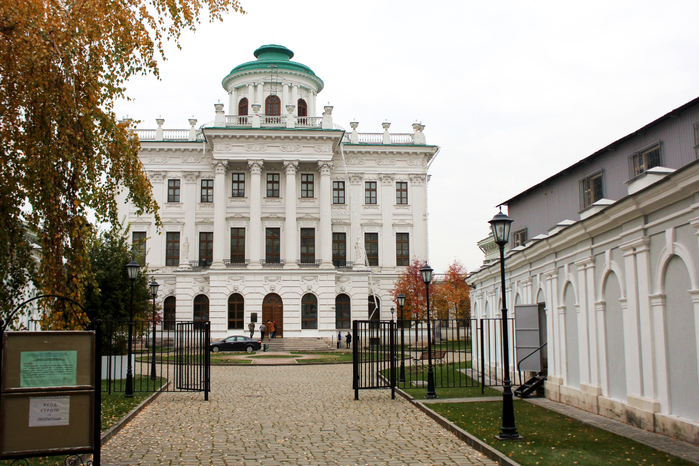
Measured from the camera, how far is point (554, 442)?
10484mm

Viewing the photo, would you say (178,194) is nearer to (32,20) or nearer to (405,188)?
(405,188)

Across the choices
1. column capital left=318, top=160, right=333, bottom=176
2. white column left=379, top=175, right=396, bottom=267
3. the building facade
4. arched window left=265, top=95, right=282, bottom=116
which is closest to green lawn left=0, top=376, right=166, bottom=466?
the building facade

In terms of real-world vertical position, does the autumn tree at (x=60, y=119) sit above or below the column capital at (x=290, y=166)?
below

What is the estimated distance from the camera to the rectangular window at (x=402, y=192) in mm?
55312

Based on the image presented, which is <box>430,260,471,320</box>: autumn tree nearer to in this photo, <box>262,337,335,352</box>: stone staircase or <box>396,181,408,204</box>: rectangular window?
<box>396,181,408,204</box>: rectangular window

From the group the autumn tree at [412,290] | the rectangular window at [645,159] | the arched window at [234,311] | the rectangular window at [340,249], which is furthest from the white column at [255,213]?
the rectangular window at [645,159]

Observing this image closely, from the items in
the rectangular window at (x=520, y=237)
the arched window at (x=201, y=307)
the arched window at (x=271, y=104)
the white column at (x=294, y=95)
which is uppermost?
the white column at (x=294, y=95)

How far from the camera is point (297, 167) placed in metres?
52.3

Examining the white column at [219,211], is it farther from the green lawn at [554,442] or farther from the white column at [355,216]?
the green lawn at [554,442]

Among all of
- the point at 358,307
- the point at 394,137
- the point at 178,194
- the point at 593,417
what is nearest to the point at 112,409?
the point at 593,417

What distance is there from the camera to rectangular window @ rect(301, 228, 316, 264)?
5272cm

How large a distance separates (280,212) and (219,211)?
15.8 ft

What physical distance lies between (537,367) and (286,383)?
8.71 meters

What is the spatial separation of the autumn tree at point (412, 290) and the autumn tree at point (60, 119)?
4259 cm
